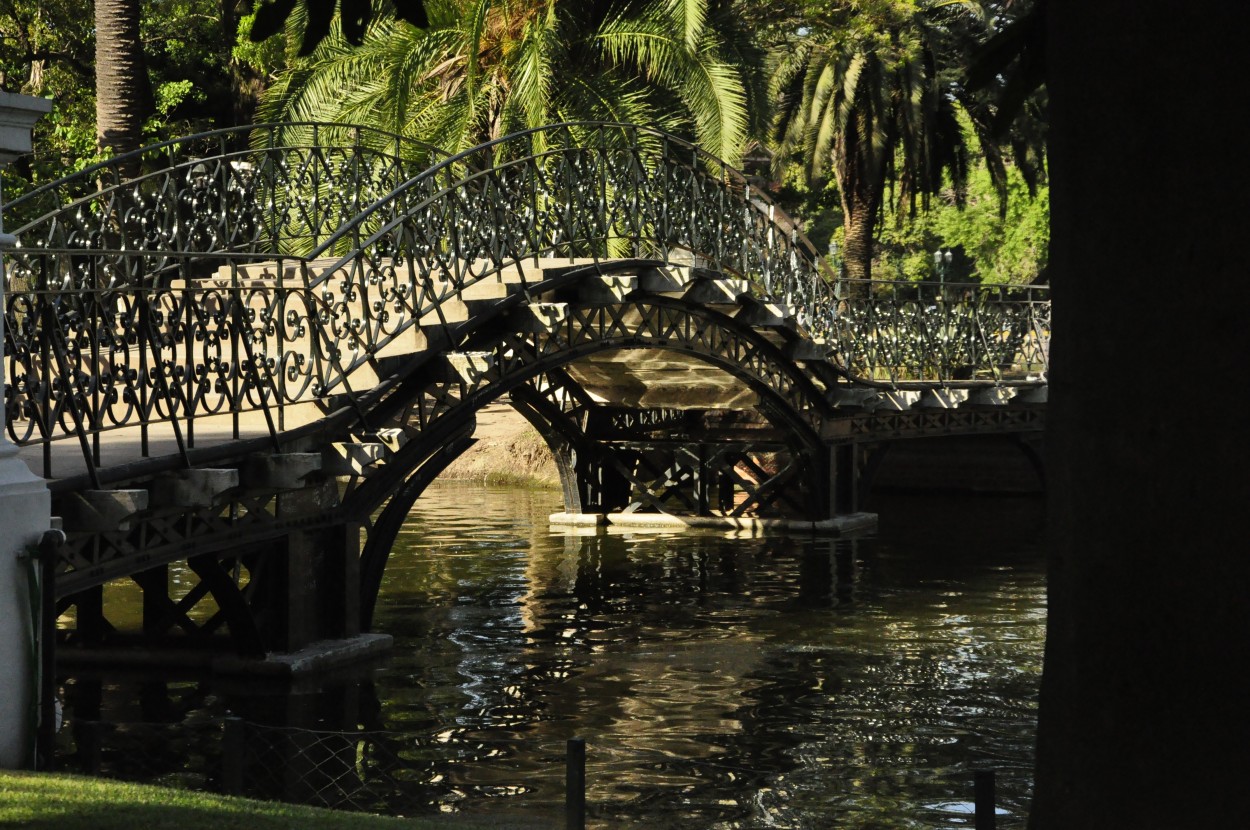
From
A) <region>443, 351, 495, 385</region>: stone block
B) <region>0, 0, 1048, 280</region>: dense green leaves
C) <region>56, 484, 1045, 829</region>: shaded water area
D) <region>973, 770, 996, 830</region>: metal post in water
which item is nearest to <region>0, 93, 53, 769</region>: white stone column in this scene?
<region>56, 484, 1045, 829</region>: shaded water area

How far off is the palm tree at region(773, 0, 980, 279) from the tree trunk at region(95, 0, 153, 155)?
45.2 ft

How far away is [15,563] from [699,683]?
7861mm

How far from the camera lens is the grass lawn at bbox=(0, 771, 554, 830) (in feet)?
23.0

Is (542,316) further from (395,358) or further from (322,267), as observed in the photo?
(322,267)

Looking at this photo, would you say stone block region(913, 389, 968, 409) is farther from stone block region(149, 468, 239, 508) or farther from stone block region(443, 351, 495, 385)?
stone block region(149, 468, 239, 508)

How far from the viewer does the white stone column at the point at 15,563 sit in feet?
29.9

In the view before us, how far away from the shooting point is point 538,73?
2675 cm

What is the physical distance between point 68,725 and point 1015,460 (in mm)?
27180

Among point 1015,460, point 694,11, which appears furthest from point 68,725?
point 1015,460

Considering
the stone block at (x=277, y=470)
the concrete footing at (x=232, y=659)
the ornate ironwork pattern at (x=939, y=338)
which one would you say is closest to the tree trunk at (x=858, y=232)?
the ornate ironwork pattern at (x=939, y=338)

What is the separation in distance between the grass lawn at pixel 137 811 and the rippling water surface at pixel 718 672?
268 centimetres

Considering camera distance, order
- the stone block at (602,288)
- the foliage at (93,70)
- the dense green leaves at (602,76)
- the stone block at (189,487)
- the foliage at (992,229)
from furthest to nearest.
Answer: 1. the foliage at (992,229)
2. the foliage at (93,70)
3. the dense green leaves at (602,76)
4. the stone block at (602,288)
5. the stone block at (189,487)

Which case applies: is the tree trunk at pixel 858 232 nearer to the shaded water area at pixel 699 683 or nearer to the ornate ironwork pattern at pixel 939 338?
the ornate ironwork pattern at pixel 939 338

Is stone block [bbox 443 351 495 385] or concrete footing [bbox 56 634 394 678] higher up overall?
stone block [bbox 443 351 495 385]
